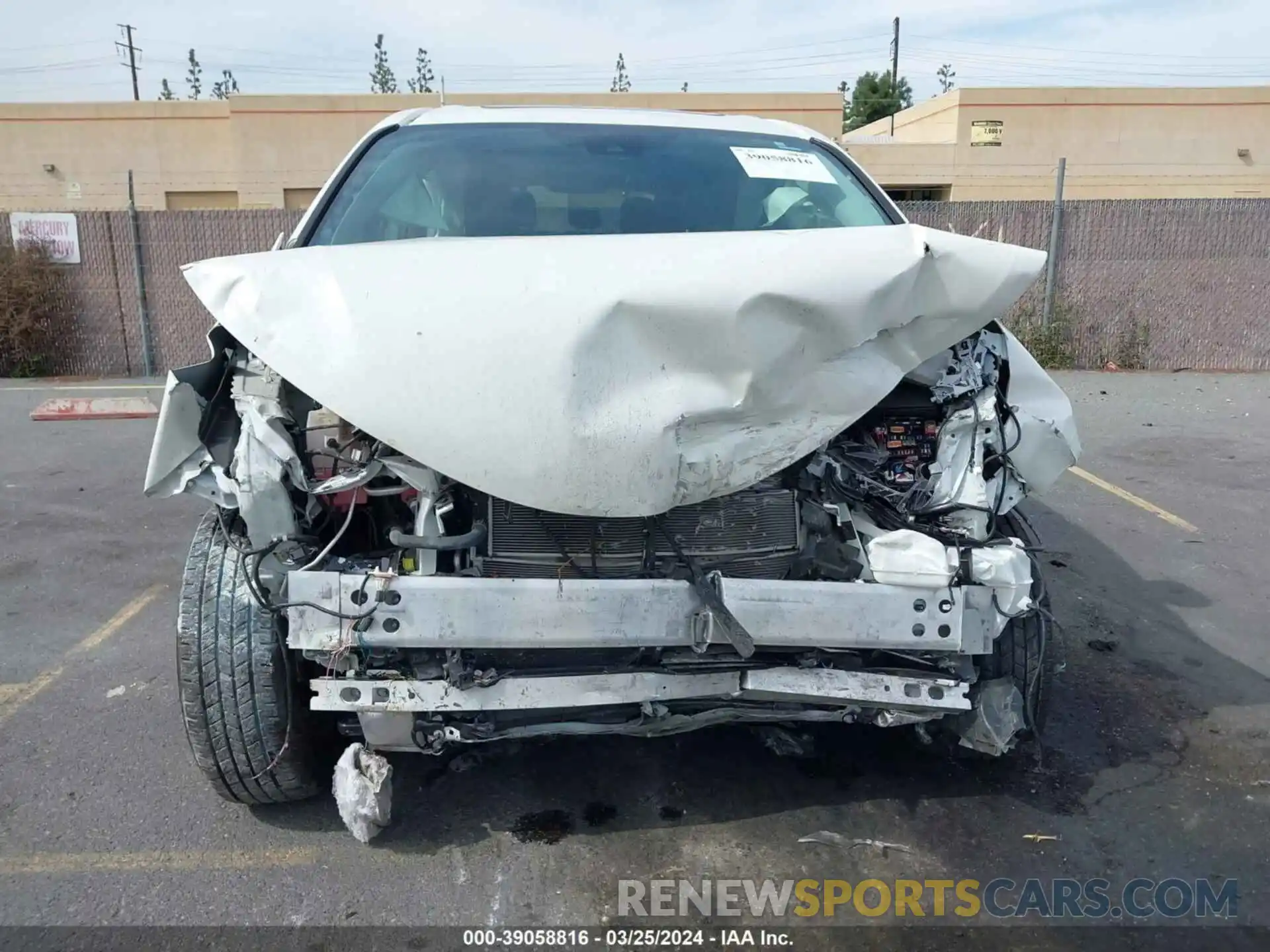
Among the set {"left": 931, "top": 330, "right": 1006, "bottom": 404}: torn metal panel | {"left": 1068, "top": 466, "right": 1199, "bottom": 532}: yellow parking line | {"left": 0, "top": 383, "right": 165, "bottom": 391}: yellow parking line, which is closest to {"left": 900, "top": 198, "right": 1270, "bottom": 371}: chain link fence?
{"left": 1068, "top": 466, "right": 1199, "bottom": 532}: yellow parking line

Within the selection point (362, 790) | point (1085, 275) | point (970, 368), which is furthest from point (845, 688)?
point (1085, 275)

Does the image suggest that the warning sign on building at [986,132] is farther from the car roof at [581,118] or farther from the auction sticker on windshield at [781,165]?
the auction sticker on windshield at [781,165]

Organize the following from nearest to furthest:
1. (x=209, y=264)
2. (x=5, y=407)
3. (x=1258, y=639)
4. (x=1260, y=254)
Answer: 1. (x=209, y=264)
2. (x=1258, y=639)
3. (x=5, y=407)
4. (x=1260, y=254)

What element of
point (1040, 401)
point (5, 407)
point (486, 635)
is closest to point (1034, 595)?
point (1040, 401)

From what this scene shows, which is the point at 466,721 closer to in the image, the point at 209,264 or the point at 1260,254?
the point at 209,264

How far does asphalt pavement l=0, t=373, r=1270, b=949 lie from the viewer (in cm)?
259

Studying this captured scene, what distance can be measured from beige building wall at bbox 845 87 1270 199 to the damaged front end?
2401cm

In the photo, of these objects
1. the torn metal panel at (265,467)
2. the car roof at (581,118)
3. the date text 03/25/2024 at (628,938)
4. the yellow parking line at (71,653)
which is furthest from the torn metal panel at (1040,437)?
the yellow parking line at (71,653)

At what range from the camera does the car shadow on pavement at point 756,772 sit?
9.59 feet

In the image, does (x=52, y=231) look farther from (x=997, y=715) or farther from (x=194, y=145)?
(x=194, y=145)

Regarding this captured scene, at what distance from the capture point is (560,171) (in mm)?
3514

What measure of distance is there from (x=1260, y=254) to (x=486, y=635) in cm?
1294

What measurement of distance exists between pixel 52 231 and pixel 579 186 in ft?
37.4

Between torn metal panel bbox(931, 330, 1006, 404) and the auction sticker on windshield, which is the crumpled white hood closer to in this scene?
torn metal panel bbox(931, 330, 1006, 404)
